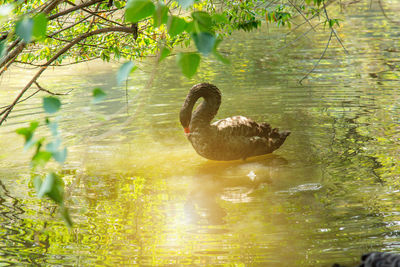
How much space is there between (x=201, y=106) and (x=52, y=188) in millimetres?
5134

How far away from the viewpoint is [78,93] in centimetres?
1087

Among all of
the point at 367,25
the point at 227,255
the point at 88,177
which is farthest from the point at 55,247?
the point at 367,25

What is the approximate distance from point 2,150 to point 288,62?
8.15 metres

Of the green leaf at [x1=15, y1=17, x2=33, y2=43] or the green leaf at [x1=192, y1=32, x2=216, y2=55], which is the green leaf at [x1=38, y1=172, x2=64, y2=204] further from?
the green leaf at [x1=192, y1=32, x2=216, y2=55]

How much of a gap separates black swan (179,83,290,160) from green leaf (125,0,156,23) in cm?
466

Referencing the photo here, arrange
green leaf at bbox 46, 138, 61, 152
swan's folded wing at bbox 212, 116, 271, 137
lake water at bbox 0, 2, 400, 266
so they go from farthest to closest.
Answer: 1. swan's folded wing at bbox 212, 116, 271, 137
2. lake water at bbox 0, 2, 400, 266
3. green leaf at bbox 46, 138, 61, 152

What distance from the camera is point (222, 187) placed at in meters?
5.67

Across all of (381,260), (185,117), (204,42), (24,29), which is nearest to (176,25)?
(204,42)

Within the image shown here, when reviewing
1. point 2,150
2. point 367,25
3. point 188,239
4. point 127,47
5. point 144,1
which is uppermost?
point 144,1

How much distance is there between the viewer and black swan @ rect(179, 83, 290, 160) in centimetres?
623

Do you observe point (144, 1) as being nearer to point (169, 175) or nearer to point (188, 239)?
point (188, 239)

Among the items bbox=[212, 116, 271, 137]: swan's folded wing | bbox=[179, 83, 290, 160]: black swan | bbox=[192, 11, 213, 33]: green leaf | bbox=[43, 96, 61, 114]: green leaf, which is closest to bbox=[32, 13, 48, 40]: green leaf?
bbox=[43, 96, 61, 114]: green leaf

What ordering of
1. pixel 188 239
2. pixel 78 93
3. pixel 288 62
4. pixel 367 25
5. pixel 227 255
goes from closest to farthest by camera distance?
pixel 227 255 → pixel 188 239 → pixel 78 93 → pixel 288 62 → pixel 367 25

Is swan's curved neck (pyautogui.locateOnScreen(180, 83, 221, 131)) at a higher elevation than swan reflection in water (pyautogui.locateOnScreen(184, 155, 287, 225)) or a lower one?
higher
